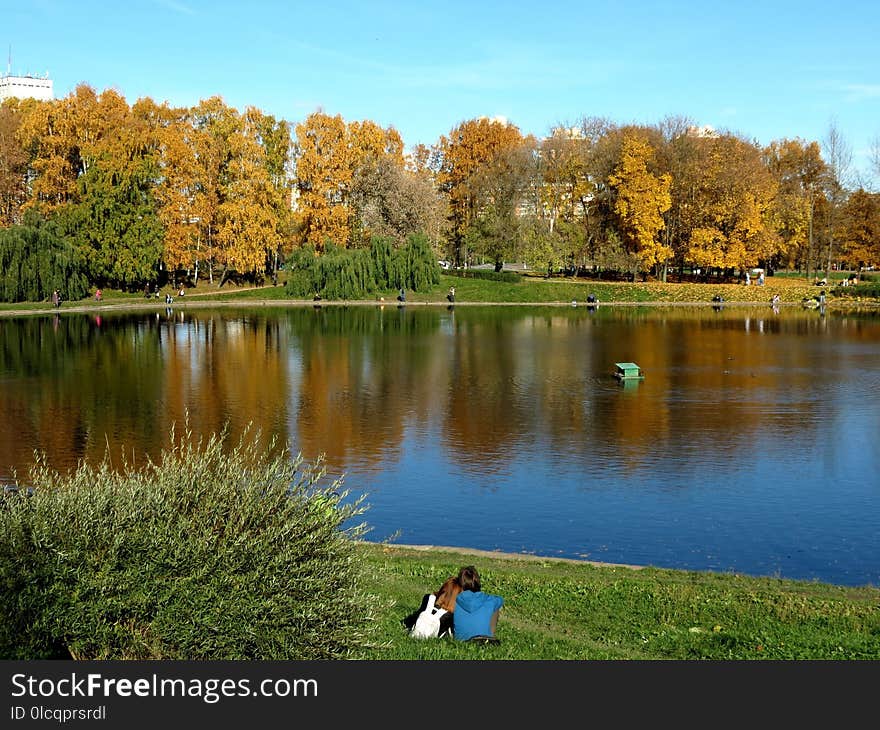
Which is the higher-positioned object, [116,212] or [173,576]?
[116,212]

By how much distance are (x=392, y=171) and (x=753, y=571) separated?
71.9 m

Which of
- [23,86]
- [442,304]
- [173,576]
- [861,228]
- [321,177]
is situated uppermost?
[23,86]

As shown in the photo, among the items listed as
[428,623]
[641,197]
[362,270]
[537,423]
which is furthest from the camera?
[641,197]

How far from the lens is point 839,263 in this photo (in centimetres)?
11225

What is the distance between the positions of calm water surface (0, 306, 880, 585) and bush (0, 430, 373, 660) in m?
9.04

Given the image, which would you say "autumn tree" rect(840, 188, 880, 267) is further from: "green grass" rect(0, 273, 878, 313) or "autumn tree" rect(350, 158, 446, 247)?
"autumn tree" rect(350, 158, 446, 247)

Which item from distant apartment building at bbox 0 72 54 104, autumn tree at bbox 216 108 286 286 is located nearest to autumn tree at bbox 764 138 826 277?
autumn tree at bbox 216 108 286 286

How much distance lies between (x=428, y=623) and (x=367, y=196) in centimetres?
7788

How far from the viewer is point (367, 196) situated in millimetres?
86000

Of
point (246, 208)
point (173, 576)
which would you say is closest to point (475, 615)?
point (173, 576)

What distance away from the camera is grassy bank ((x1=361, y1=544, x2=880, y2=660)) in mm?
10445

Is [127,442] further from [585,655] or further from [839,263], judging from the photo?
[839,263]

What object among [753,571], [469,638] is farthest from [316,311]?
[469,638]

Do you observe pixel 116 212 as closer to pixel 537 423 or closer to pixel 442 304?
pixel 442 304
